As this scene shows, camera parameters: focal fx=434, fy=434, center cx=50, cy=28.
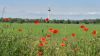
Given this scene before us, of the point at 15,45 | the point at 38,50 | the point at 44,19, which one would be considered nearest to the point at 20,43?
the point at 15,45

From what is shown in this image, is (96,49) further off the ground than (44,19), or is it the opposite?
(44,19)

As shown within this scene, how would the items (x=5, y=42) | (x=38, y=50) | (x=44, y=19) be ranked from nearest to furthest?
(x=5, y=42) → (x=38, y=50) → (x=44, y=19)

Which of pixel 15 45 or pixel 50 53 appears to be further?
pixel 50 53

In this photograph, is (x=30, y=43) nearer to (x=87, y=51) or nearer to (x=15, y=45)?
(x=15, y=45)

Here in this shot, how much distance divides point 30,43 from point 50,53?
921mm

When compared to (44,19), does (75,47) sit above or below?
below

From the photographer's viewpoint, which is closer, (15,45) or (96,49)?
(15,45)

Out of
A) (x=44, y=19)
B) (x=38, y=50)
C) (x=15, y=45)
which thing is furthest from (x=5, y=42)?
(x=44, y=19)

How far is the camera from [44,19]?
9.77m

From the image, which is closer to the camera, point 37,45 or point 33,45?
point 33,45

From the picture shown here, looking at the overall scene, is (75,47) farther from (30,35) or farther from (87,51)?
(30,35)

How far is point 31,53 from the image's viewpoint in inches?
328

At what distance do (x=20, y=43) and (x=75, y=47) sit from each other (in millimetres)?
1755

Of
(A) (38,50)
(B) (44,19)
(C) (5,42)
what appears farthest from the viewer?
(B) (44,19)
